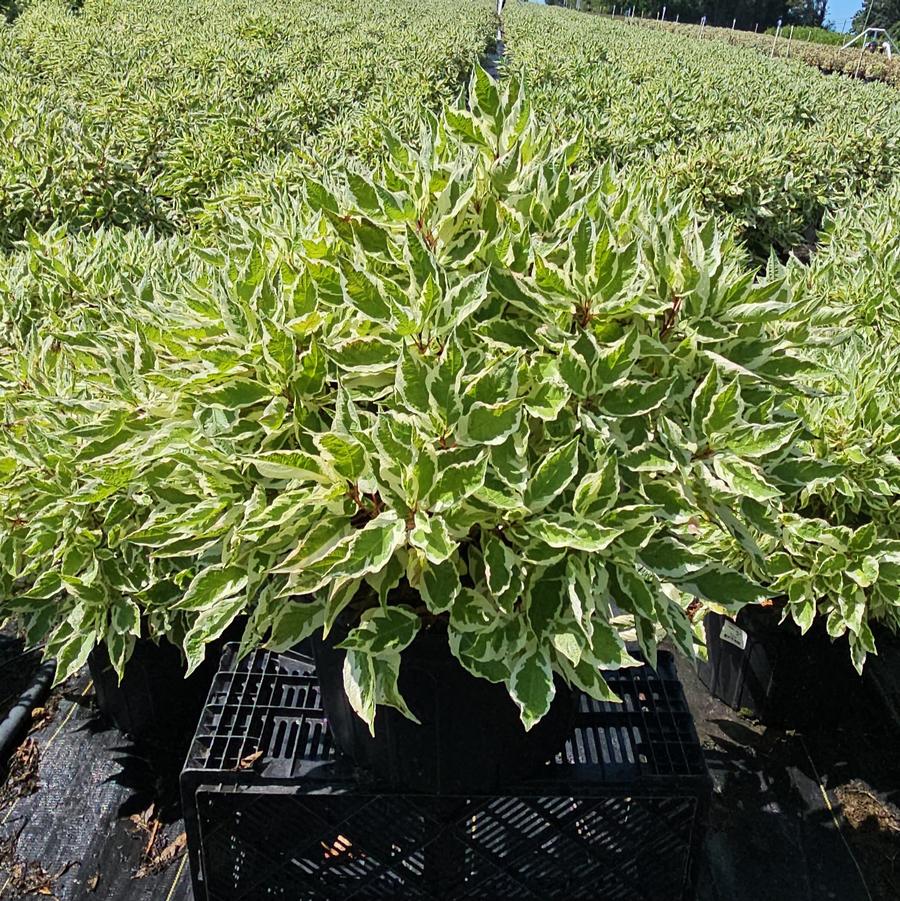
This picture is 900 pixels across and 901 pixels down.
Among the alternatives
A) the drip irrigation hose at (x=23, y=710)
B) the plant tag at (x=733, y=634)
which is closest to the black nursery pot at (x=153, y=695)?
the drip irrigation hose at (x=23, y=710)

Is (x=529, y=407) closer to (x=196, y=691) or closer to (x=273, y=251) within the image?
(x=273, y=251)

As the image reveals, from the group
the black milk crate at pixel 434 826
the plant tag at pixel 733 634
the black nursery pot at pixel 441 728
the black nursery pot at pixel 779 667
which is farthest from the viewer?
the plant tag at pixel 733 634

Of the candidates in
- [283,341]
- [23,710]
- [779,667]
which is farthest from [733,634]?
[23,710]

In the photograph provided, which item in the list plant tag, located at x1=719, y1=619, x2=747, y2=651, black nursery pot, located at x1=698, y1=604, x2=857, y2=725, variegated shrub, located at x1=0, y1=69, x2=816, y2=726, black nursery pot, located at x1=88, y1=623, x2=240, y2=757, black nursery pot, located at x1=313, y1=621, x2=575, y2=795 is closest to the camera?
variegated shrub, located at x1=0, y1=69, x2=816, y2=726

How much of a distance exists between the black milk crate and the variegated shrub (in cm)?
35

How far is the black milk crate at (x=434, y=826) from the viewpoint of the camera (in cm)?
145

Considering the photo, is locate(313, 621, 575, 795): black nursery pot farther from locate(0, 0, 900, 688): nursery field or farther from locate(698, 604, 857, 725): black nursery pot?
locate(698, 604, 857, 725): black nursery pot

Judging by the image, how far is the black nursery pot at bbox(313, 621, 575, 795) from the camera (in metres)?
1.35

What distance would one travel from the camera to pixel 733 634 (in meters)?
2.61

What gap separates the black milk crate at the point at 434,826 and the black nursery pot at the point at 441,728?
35 mm

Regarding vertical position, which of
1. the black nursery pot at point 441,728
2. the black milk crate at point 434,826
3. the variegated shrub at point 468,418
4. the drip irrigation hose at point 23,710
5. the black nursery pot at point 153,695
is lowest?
the drip irrigation hose at point 23,710

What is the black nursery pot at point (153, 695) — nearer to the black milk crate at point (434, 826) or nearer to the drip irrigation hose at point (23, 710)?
the drip irrigation hose at point (23, 710)

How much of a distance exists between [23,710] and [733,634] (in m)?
2.28

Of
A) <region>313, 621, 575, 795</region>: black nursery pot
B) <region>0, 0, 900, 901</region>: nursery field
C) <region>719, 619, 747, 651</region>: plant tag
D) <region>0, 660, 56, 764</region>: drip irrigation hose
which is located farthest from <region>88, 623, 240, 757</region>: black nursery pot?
<region>719, 619, 747, 651</region>: plant tag
